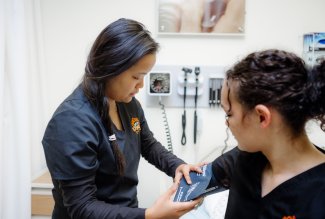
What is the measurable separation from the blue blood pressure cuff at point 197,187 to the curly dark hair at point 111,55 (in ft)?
0.84

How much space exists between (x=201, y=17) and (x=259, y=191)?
1.26m

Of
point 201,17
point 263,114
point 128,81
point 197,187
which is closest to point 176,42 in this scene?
point 201,17

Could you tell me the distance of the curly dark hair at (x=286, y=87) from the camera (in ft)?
2.23

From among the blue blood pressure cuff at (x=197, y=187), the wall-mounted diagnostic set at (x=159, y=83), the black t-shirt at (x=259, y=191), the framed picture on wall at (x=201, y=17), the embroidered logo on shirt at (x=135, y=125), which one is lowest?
the blue blood pressure cuff at (x=197, y=187)

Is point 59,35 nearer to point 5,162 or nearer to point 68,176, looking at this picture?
point 5,162

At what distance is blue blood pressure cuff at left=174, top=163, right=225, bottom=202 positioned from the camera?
0.91m

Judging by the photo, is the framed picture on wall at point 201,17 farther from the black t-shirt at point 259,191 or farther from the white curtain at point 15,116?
the black t-shirt at point 259,191

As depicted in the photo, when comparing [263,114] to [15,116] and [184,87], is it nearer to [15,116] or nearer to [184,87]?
[184,87]

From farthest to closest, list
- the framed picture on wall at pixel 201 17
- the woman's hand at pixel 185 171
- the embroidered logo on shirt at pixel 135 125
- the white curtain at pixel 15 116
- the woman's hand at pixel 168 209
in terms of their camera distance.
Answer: the framed picture on wall at pixel 201 17, the white curtain at pixel 15 116, the embroidered logo on shirt at pixel 135 125, the woman's hand at pixel 185 171, the woman's hand at pixel 168 209

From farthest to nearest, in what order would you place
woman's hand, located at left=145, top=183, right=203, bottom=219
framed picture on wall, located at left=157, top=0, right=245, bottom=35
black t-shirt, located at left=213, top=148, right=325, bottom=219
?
1. framed picture on wall, located at left=157, top=0, right=245, bottom=35
2. woman's hand, located at left=145, top=183, right=203, bottom=219
3. black t-shirt, located at left=213, top=148, right=325, bottom=219

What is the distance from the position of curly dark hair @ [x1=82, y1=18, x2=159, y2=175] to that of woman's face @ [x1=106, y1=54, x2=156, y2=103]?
0.06 feet

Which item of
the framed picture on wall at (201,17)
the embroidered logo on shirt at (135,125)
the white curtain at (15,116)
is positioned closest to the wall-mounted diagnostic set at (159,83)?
the framed picture on wall at (201,17)

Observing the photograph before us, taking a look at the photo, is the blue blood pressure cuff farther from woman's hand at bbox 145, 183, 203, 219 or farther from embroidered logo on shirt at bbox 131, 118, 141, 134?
embroidered logo on shirt at bbox 131, 118, 141, 134

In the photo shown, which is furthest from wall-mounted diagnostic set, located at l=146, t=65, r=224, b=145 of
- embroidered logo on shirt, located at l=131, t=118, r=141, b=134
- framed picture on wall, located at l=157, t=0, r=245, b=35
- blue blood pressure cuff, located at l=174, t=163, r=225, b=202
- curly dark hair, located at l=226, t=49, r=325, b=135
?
curly dark hair, located at l=226, t=49, r=325, b=135
